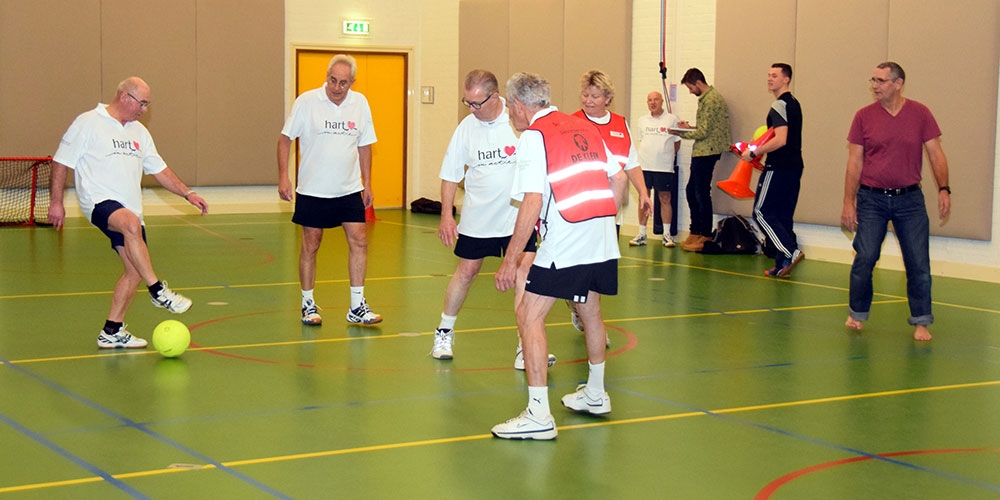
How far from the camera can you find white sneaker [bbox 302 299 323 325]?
9.01m

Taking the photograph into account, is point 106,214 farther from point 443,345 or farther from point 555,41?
point 555,41

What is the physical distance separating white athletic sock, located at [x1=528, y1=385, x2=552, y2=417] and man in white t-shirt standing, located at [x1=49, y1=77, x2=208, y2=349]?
306 cm

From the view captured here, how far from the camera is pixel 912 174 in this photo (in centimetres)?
874

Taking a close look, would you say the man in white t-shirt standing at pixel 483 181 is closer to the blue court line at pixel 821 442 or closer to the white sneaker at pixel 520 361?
the white sneaker at pixel 520 361

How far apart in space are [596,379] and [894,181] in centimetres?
364

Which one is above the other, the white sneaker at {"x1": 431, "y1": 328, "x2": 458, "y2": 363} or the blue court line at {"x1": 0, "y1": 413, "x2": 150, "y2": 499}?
the white sneaker at {"x1": 431, "y1": 328, "x2": 458, "y2": 363}

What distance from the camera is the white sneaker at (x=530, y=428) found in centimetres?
580

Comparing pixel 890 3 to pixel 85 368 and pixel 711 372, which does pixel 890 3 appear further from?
pixel 85 368

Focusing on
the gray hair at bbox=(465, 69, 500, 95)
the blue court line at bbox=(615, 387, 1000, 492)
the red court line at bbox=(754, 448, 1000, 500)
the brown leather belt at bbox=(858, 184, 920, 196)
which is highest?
the gray hair at bbox=(465, 69, 500, 95)

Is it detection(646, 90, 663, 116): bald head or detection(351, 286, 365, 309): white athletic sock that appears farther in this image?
detection(646, 90, 663, 116): bald head

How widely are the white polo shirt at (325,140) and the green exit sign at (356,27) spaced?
38.4 feet

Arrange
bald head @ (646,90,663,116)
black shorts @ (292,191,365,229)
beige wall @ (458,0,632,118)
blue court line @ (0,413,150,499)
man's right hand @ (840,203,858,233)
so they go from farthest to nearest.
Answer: beige wall @ (458,0,632,118), bald head @ (646,90,663,116), man's right hand @ (840,203,858,233), black shorts @ (292,191,365,229), blue court line @ (0,413,150,499)

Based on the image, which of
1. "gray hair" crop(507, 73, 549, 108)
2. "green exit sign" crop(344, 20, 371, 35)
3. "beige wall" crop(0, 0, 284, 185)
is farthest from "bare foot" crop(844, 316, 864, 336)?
"green exit sign" crop(344, 20, 371, 35)

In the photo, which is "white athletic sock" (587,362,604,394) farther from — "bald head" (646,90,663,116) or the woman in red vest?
"bald head" (646,90,663,116)
